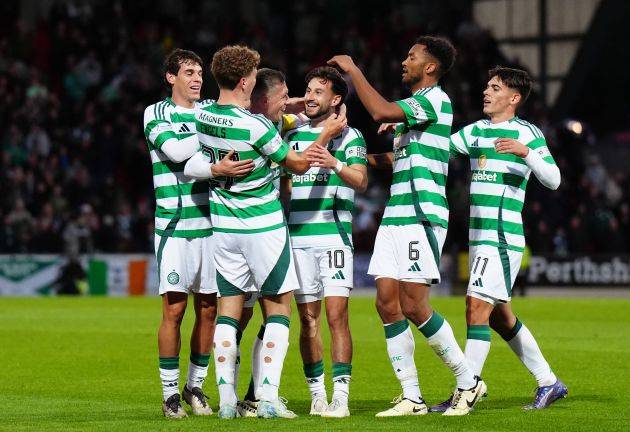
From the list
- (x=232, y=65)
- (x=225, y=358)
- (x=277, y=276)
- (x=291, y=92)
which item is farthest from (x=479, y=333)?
(x=291, y=92)

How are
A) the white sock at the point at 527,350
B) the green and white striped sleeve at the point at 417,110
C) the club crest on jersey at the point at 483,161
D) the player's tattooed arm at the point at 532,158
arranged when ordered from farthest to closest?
the white sock at the point at 527,350 < the club crest on jersey at the point at 483,161 < the player's tattooed arm at the point at 532,158 < the green and white striped sleeve at the point at 417,110

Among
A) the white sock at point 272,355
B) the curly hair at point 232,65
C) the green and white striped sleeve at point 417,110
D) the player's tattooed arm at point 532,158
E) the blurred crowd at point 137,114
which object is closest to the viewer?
the curly hair at point 232,65

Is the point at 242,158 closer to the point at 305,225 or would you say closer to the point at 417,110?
the point at 305,225

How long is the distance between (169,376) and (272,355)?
768 millimetres

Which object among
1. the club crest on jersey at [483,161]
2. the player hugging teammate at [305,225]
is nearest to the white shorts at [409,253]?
the player hugging teammate at [305,225]

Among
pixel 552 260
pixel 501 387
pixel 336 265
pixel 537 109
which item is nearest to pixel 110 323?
pixel 501 387

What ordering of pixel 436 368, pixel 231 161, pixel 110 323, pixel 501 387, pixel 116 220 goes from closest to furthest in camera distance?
pixel 231 161, pixel 501 387, pixel 436 368, pixel 110 323, pixel 116 220

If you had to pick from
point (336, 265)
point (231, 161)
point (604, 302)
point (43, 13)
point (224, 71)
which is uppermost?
point (43, 13)

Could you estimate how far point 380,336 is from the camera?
16.1 m

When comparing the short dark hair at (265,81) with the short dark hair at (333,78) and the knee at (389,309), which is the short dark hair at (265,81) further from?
the knee at (389,309)

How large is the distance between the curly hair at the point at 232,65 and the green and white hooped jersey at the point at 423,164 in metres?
1.07

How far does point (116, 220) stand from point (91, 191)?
107 cm

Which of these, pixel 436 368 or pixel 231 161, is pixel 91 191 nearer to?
pixel 436 368

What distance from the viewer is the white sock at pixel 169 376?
29.6 ft
